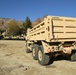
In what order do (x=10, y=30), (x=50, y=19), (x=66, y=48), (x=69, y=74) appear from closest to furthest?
(x=69, y=74)
(x=50, y=19)
(x=66, y=48)
(x=10, y=30)

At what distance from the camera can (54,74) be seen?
22.1ft

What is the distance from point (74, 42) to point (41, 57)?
77.0 inches

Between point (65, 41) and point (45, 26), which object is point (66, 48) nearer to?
point (65, 41)

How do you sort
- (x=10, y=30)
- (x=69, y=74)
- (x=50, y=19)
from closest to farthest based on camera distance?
(x=69, y=74)
(x=50, y=19)
(x=10, y=30)

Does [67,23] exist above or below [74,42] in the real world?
above

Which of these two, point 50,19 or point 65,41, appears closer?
point 50,19

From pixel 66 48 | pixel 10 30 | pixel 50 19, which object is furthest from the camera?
pixel 10 30

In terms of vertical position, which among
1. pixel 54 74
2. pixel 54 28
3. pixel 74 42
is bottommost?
pixel 54 74

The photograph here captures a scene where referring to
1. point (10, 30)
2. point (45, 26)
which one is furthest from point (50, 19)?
point (10, 30)

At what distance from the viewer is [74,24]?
855 centimetres

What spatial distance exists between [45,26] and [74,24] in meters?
1.68

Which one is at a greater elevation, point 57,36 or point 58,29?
point 58,29

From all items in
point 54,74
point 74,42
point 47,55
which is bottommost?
point 54,74

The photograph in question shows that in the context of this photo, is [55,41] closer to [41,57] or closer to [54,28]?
[54,28]
